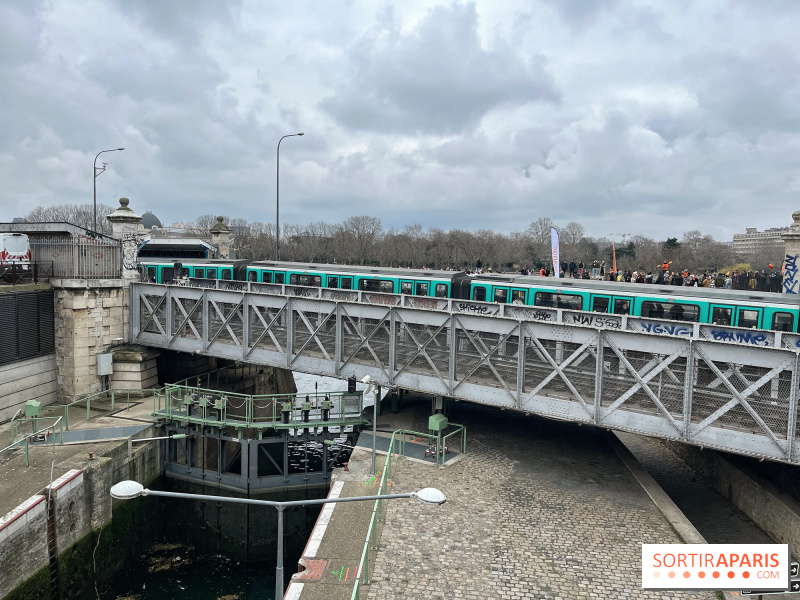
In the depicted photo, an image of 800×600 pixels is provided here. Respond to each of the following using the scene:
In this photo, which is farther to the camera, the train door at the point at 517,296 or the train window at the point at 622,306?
the train door at the point at 517,296

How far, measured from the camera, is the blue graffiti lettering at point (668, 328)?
19.8 metres

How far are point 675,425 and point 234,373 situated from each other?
2524 cm

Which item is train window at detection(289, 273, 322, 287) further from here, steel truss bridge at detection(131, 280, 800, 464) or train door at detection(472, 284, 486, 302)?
train door at detection(472, 284, 486, 302)

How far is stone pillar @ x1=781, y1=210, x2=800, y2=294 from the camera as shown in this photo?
27.5m

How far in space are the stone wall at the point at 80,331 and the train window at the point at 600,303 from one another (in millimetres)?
22348

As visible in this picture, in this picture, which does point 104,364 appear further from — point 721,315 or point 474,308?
point 721,315

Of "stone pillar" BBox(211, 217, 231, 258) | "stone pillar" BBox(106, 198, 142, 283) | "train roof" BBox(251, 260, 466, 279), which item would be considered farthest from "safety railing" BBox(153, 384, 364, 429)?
"stone pillar" BBox(211, 217, 231, 258)

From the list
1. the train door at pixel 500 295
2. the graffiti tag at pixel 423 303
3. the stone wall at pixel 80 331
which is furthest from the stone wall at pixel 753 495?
the stone wall at pixel 80 331

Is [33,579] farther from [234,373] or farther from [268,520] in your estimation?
[234,373]

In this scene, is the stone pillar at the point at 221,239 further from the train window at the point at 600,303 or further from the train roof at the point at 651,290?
the train window at the point at 600,303

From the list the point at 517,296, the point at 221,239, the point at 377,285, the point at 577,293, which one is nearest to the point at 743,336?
the point at 577,293

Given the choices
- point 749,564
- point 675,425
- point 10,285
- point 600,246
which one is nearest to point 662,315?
point 675,425

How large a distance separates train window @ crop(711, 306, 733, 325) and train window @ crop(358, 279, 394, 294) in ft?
50.8

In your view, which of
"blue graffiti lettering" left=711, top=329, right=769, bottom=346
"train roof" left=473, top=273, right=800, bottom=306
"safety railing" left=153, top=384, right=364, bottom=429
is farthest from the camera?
"safety railing" left=153, top=384, right=364, bottom=429
